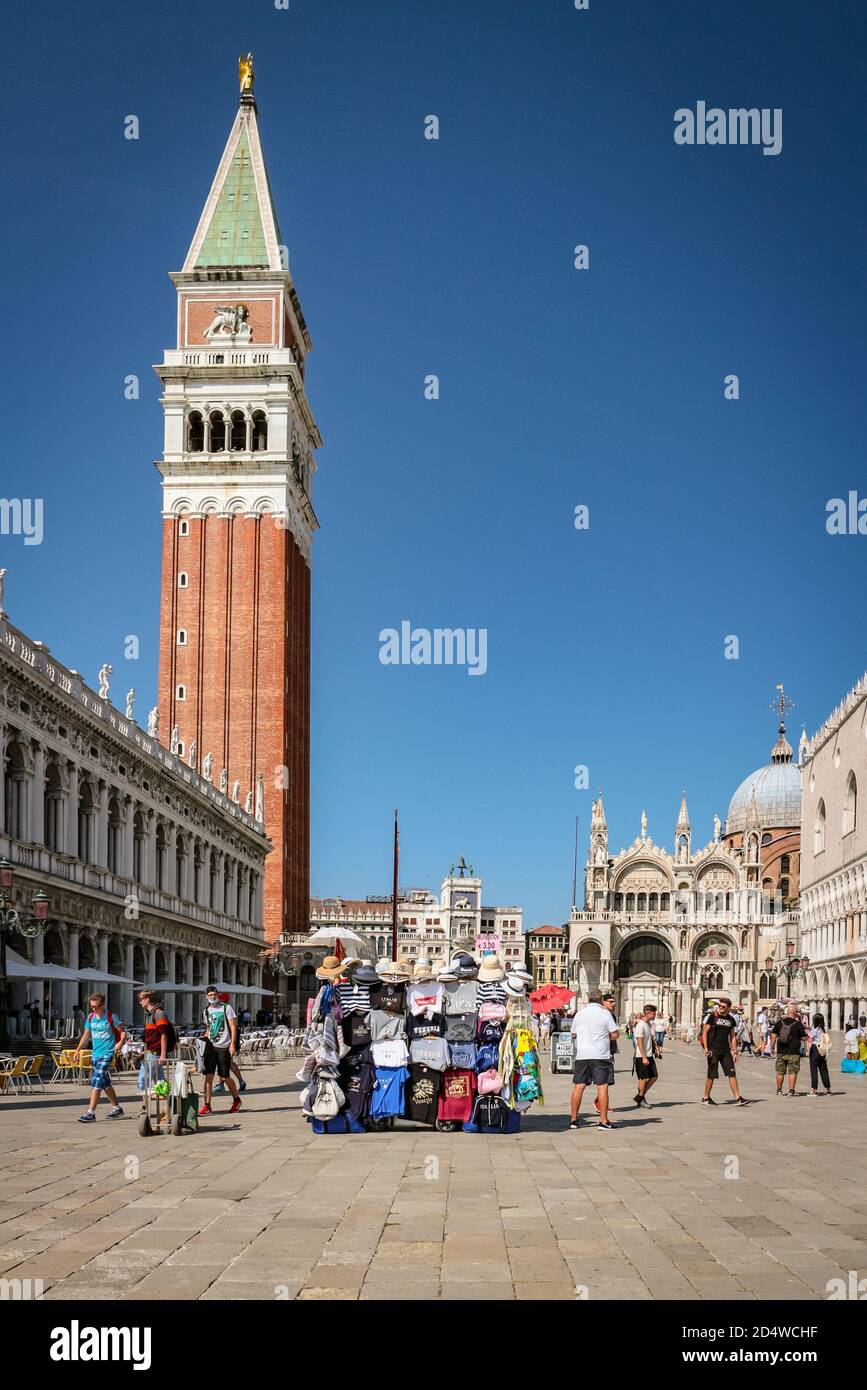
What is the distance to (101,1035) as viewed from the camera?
17516 mm

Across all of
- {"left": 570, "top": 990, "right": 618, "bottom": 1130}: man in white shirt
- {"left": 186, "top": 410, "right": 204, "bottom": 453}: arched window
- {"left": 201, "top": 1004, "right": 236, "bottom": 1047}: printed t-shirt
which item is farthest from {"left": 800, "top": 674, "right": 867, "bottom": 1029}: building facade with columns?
{"left": 201, "top": 1004, "right": 236, "bottom": 1047}: printed t-shirt

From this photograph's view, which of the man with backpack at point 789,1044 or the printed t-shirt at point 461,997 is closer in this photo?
the printed t-shirt at point 461,997

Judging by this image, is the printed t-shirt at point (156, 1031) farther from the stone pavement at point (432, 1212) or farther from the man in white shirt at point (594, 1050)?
the man in white shirt at point (594, 1050)

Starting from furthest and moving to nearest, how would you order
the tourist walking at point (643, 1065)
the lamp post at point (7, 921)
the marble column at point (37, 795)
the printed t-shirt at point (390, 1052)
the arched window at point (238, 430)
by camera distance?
the arched window at point (238, 430) → the marble column at point (37, 795) → the lamp post at point (7, 921) → the tourist walking at point (643, 1065) → the printed t-shirt at point (390, 1052)

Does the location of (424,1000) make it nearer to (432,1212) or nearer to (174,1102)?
(174,1102)

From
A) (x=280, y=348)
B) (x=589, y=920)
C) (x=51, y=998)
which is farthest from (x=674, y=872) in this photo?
(x=51, y=998)

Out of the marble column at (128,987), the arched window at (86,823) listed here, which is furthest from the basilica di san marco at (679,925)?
the arched window at (86,823)

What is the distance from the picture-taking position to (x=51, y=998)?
35.8 meters

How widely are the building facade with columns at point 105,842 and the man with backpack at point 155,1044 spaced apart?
12701 mm

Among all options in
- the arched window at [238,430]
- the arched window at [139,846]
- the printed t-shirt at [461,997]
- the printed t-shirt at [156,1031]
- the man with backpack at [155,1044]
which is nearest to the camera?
the printed t-shirt at [461,997]

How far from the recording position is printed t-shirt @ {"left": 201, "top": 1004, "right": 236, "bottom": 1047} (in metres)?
18.0

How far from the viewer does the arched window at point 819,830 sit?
80.2 meters
